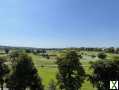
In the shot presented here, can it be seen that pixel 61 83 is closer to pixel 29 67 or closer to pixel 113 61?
pixel 29 67

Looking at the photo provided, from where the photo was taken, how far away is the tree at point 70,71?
4690cm

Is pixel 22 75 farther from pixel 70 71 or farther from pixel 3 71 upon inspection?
pixel 70 71

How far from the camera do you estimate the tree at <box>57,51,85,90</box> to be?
46.9 metres

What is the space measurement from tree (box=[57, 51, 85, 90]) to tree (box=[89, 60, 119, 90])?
2.44 m

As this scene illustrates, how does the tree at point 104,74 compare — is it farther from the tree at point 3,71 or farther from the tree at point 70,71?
the tree at point 3,71

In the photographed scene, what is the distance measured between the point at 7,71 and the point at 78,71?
1192 centimetres

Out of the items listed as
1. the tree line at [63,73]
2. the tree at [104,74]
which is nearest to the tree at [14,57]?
the tree line at [63,73]

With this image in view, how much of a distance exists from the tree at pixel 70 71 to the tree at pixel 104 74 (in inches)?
96.0

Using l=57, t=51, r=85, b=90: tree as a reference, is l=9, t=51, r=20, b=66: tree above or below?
above

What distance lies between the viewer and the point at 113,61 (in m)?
48.1

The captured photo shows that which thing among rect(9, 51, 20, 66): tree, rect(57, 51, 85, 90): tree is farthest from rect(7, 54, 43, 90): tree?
rect(57, 51, 85, 90): tree

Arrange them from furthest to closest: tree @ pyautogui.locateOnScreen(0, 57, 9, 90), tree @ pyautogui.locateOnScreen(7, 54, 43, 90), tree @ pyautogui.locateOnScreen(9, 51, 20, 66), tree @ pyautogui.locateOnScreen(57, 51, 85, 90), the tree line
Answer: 1. tree @ pyautogui.locateOnScreen(0, 57, 9, 90)
2. tree @ pyautogui.locateOnScreen(57, 51, 85, 90)
3. tree @ pyautogui.locateOnScreen(9, 51, 20, 66)
4. the tree line
5. tree @ pyautogui.locateOnScreen(7, 54, 43, 90)

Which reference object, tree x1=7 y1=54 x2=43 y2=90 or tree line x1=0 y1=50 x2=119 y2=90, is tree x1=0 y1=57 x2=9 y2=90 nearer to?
tree line x1=0 y1=50 x2=119 y2=90

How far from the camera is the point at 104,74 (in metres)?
47.1
